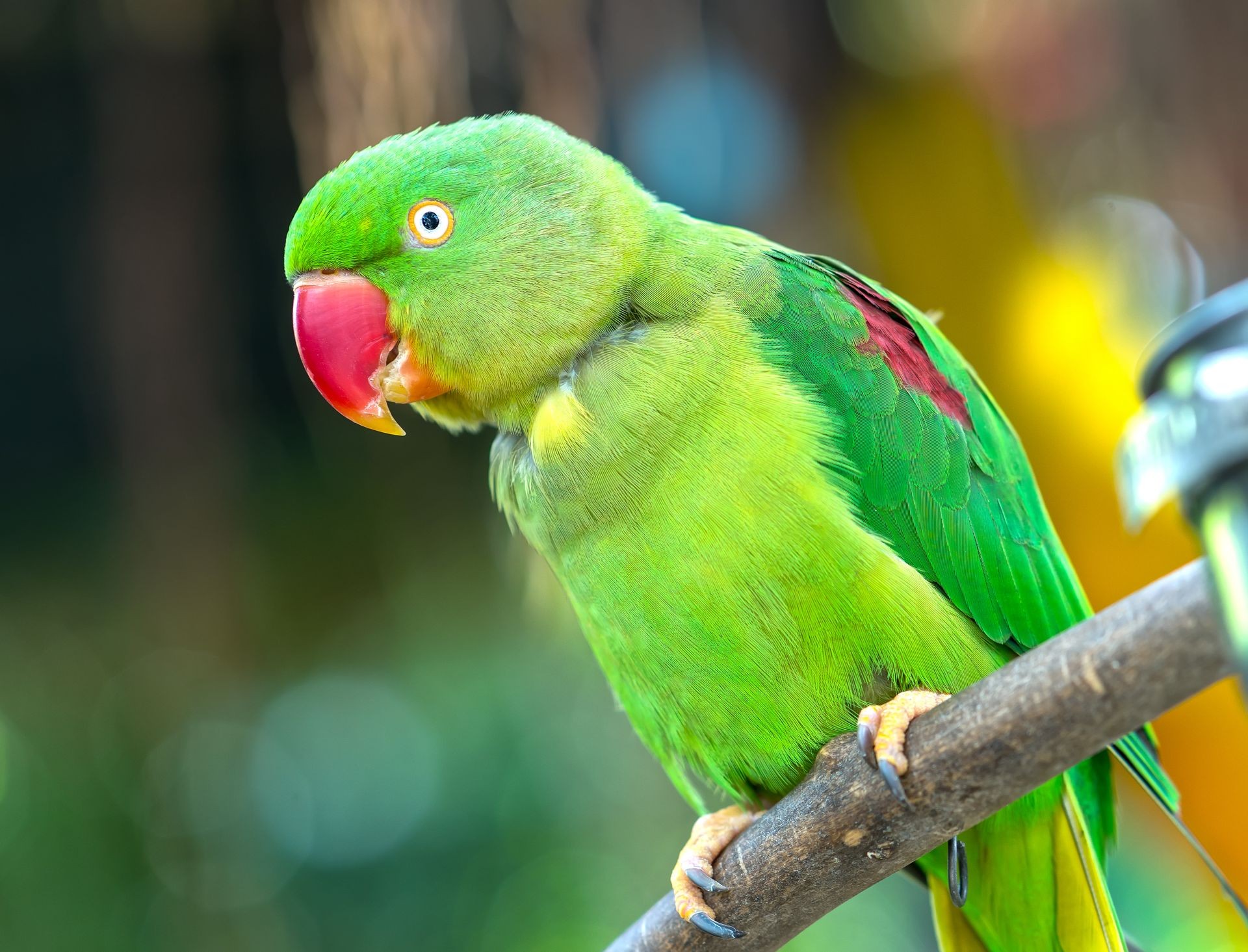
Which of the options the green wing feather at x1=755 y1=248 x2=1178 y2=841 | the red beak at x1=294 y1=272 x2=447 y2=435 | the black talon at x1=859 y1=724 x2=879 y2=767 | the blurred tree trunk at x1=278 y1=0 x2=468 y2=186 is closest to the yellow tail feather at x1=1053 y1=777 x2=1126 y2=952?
the green wing feather at x1=755 y1=248 x2=1178 y2=841

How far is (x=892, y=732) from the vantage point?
1.41 m

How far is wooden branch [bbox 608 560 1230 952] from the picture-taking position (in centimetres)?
105

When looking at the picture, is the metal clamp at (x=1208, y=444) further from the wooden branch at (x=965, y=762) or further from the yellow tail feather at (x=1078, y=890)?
the yellow tail feather at (x=1078, y=890)

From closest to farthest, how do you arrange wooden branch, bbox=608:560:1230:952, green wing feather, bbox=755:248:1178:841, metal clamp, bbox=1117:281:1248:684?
metal clamp, bbox=1117:281:1248:684, wooden branch, bbox=608:560:1230:952, green wing feather, bbox=755:248:1178:841

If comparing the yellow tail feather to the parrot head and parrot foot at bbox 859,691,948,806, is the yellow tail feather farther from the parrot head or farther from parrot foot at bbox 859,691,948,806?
the parrot head

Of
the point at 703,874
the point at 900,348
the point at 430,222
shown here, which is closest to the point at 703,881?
the point at 703,874

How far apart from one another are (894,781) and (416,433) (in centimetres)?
321

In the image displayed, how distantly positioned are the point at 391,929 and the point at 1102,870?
9.87ft

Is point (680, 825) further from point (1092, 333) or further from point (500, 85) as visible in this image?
point (500, 85)

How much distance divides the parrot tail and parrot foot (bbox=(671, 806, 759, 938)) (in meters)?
0.38

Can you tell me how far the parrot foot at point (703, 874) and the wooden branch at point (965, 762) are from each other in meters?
0.02

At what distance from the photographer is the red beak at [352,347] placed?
1831 mm

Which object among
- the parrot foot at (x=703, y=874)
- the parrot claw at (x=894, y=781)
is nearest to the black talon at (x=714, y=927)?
the parrot foot at (x=703, y=874)

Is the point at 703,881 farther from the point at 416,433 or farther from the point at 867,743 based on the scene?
the point at 416,433
